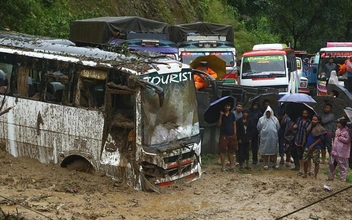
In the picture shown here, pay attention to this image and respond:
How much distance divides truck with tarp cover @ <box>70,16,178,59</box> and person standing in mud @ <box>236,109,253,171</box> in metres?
6.46

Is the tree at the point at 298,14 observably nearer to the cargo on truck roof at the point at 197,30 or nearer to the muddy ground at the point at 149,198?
the cargo on truck roof at the point at 197,30

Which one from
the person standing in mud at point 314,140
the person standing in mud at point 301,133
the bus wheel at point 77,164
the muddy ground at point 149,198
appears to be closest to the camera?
the muddy ground at point 149,198

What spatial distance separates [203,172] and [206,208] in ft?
8.59

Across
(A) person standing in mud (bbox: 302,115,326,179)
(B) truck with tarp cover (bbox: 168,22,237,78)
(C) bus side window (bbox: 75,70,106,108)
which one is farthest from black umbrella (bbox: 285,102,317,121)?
(B) truck with tarp cover (bbox: 168,22,237,78)

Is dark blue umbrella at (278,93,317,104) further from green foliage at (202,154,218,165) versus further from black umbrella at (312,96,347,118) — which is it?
green foliage at (202,154,218,165)

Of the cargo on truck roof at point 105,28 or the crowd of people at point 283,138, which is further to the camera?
the cargo on truck roof at point 105,28

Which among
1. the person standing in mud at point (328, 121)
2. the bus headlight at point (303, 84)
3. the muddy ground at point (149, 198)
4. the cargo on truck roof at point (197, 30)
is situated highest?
the cargo on truck roof at point (197, 30)

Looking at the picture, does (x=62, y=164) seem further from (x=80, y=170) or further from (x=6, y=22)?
(x=6, y=22)

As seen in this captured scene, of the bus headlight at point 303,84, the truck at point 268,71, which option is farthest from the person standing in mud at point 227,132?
the bus headlight at point 303,84

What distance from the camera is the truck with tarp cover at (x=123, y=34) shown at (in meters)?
20.4

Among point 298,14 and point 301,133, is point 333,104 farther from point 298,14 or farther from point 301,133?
point 298,14

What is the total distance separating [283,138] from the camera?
14.2m

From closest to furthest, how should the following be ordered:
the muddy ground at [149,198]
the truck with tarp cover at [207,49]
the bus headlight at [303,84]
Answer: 1. the muddy ground at [149,198]
2. the truck with tarp cover at [207,49]
3. the bus headlight at [303,84]

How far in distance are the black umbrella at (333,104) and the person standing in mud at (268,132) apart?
3.95ft
